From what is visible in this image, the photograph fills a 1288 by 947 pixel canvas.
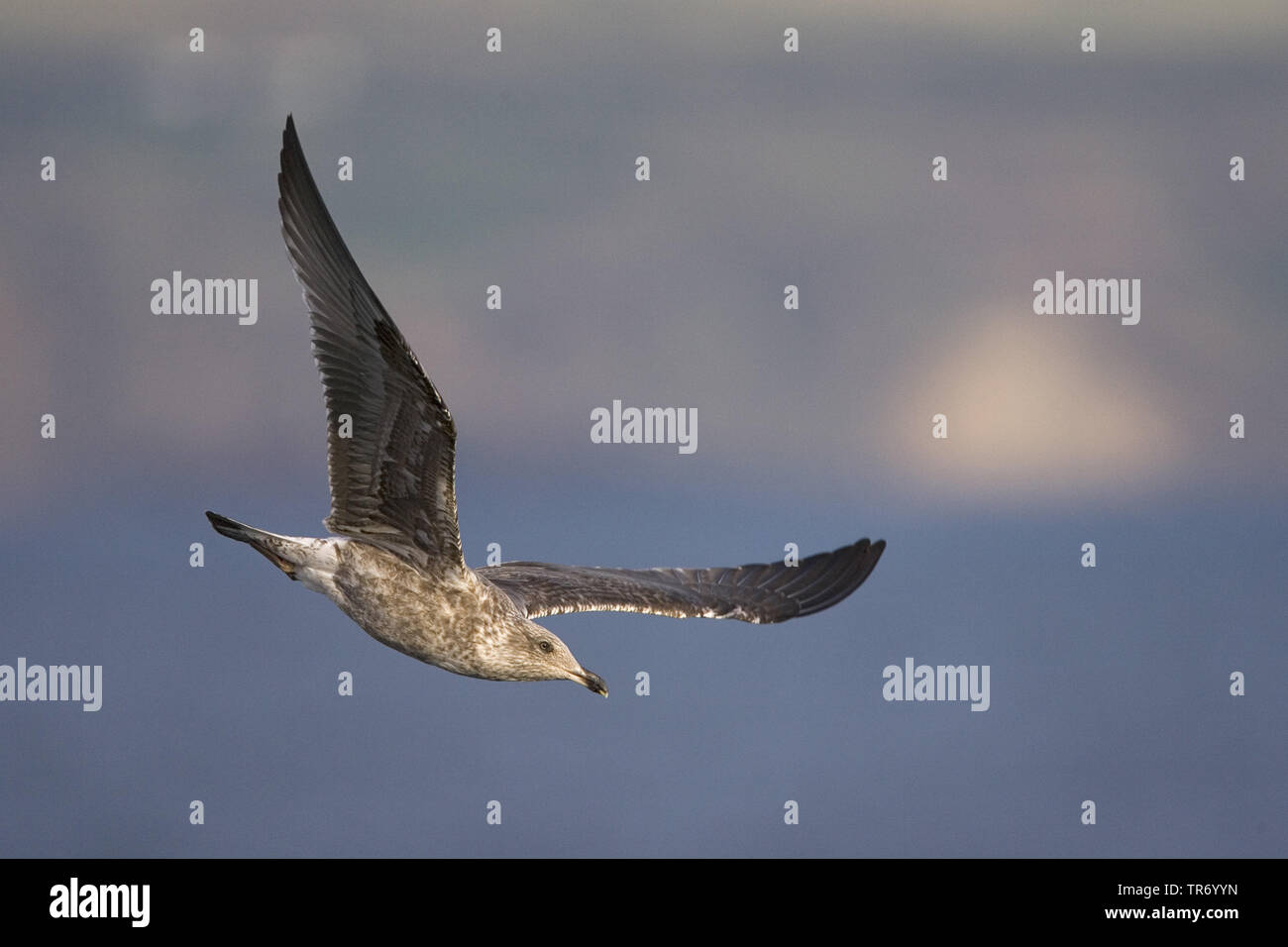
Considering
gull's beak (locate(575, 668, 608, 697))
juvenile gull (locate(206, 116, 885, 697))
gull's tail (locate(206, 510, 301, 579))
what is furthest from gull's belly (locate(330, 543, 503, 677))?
gull's beak (locate(575, 668, 608, 697))

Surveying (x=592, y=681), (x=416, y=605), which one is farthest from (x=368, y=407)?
(x=592, y=681)

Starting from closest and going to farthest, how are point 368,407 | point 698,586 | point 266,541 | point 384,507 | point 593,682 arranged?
point 368,407 → point 384,507 → point 266,541 → point 593,682 → point 698,586

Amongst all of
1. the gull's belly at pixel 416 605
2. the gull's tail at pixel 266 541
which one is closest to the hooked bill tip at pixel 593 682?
the gull's belly at pixel 416 605

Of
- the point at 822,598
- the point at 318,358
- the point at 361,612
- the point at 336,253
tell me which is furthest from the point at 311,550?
the point at 822,598

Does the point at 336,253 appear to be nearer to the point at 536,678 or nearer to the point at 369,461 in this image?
the point at 369,461

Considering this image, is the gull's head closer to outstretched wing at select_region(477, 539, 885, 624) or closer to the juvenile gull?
the juvenile gull

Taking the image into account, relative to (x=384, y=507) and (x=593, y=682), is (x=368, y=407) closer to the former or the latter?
(x=384, y=507)
